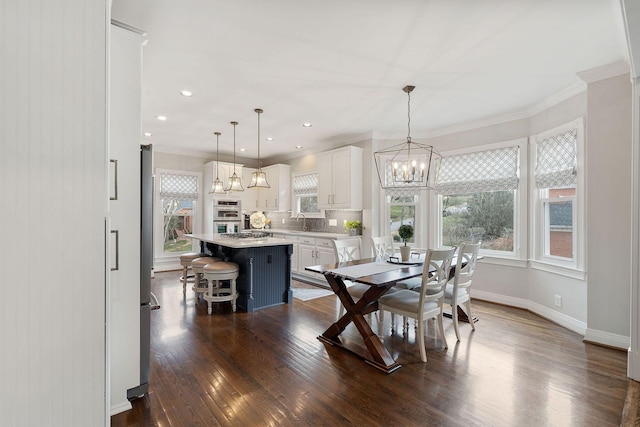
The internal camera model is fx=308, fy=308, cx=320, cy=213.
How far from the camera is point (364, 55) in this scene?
273 centimetres

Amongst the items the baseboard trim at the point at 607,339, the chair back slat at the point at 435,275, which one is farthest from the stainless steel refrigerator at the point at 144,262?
the baseboard trim at the point at 607,339

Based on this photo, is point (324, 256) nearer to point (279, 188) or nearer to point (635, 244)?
point (279, 188)

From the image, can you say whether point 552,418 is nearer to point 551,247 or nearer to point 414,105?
point 551,247

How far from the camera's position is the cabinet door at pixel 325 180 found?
5.80 metres

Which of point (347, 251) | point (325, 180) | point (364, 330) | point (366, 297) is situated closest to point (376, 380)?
point (364, 330)

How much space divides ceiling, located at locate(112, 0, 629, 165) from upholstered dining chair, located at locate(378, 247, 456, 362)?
5.77 feet

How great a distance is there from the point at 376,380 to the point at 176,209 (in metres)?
5.80

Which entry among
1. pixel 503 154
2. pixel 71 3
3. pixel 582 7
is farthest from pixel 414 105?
pixel 71 3

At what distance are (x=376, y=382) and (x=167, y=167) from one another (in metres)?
6.02

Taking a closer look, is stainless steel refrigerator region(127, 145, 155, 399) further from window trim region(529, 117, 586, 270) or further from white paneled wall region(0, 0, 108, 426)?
window trim region(529, 117, 586, 270)

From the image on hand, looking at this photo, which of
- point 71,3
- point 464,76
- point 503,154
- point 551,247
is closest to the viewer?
point 71,3

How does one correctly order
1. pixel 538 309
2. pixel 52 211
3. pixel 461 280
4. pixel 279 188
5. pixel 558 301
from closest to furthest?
1. pixel 52 211
2. pixel 461 280
3. pixel 558 301
4. pixel 538 309
5. pixel 279 188

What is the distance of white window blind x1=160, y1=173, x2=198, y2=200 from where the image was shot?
6.52 meters

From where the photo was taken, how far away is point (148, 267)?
7.02 feet
